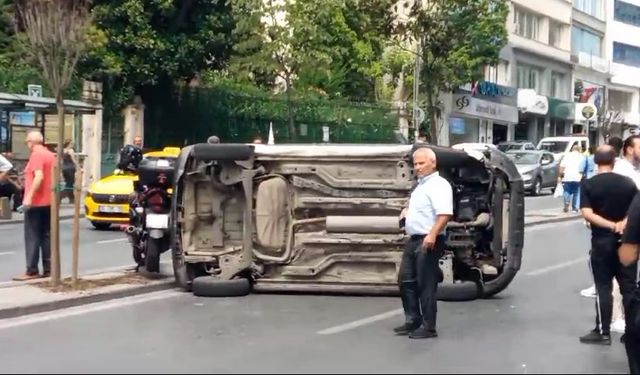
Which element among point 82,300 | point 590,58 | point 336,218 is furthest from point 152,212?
point 590,58

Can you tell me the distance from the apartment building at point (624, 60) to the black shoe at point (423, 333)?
212 ft

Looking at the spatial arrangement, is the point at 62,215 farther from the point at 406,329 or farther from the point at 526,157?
the point at 526,157

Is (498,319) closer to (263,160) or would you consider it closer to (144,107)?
(263,160)

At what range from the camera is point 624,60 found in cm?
7819

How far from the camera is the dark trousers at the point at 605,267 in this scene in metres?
9.83

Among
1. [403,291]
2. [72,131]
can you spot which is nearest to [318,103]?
[72,131]

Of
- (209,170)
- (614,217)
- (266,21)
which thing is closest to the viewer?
(614,217)

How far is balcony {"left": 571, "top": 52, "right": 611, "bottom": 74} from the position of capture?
6955 cm

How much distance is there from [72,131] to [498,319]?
2163 cm

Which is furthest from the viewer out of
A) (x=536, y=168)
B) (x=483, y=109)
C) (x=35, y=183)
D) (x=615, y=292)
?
(x=483, y=109)

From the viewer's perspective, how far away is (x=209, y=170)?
42.8ft

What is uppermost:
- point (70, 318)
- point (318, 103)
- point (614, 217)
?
point (318, 103)

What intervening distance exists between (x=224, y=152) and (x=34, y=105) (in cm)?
1432

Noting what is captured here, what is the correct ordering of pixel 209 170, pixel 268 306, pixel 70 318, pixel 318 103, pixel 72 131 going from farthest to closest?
1. pixel 318 103
2. pixel 72 131
3. pixel 209 170
4. pixel 268 306
5. pixel 70 318
